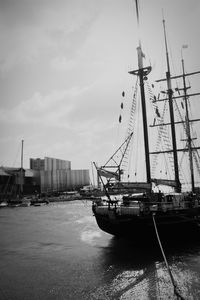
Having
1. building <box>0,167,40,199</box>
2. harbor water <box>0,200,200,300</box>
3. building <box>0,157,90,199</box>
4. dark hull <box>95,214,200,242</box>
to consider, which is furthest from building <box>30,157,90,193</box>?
dark hull <box>95,214,200,242</box>

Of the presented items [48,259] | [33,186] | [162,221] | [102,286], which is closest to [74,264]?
[48,259]

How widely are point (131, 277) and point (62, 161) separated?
548 ft

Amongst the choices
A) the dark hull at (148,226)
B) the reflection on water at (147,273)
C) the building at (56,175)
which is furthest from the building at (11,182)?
the reflection on water at (147,273)

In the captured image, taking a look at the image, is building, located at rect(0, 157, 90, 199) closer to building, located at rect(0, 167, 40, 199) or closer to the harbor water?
building, located at rect(0, 167, 40, 199)

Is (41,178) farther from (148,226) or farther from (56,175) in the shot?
(148,226)

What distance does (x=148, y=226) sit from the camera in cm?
2177

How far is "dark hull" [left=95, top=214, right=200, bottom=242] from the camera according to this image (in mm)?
21797

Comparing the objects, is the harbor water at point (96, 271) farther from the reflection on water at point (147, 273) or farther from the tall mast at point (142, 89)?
the tall mast at point (142, 89)

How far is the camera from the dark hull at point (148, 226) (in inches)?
858

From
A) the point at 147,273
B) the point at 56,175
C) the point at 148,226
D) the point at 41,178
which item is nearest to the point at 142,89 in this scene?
the point at 148,226

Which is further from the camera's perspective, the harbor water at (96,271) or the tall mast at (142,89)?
the tall mast at (142,89)

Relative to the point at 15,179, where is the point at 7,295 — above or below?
below

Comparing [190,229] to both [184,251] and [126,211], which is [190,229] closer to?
[184,251]

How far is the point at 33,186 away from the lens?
459 feet
